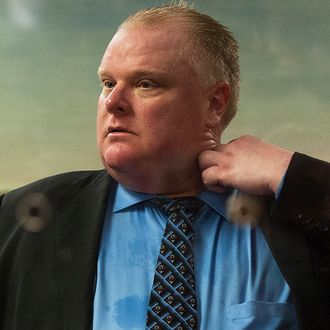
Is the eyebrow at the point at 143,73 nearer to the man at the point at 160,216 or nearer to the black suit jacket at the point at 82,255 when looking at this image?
the man at the point at 160,216

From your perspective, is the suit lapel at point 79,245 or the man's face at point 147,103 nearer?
the suit lapel at point 79,245

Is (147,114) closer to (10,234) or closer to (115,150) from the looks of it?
(115,150)

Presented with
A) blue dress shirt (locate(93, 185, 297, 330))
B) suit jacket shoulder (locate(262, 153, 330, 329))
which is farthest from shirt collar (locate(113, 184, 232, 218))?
suit jacket shoulder (locate(262, 153, 330, 329))

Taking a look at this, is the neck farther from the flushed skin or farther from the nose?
the nose

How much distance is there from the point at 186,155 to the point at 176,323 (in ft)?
1.08

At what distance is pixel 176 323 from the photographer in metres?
1.08

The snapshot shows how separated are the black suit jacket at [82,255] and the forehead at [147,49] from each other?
28 cm

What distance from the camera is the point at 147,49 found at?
1191 mm

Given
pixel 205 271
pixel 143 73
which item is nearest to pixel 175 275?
pixel 205 271

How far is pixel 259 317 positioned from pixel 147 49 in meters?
0.53

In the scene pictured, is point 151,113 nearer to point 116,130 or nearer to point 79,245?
point 116,130

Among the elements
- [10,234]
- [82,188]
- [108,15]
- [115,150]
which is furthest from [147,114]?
[108,15]

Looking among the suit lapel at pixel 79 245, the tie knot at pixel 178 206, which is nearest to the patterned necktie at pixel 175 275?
the tie knot at pixel 178 206

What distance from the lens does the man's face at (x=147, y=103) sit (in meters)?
1.16
